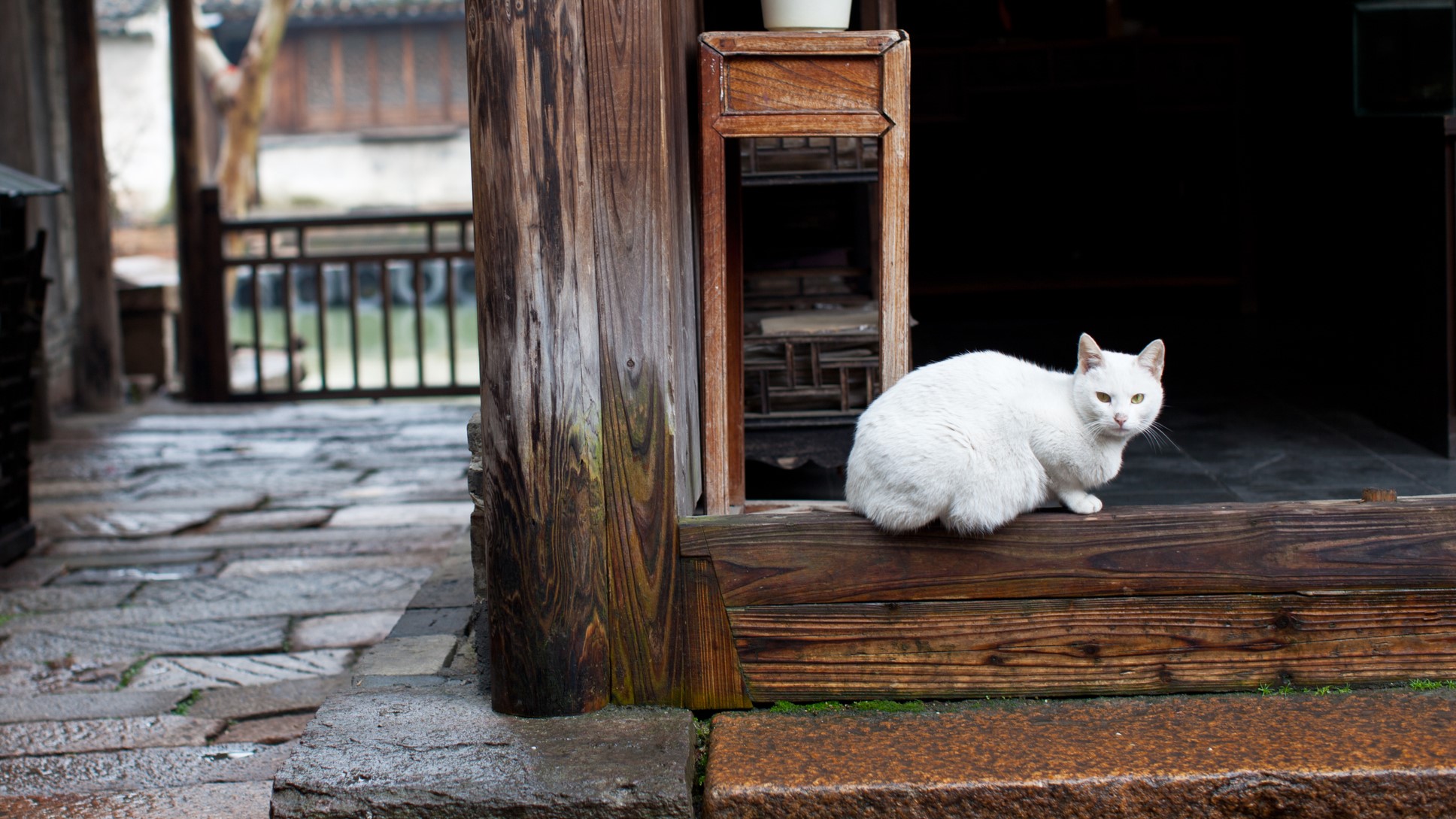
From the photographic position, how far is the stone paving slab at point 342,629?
3754 millimetres

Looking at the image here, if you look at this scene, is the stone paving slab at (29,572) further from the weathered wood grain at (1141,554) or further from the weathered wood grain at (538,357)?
the weathered wood grain at (1141,554)

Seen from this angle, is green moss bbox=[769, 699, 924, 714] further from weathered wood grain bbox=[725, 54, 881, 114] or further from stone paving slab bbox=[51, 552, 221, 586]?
stone paving slab bbox=[51, 552, 221, 586]

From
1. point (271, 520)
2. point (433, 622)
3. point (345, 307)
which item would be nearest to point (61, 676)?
point (433, 622)

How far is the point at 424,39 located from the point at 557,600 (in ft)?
64.4

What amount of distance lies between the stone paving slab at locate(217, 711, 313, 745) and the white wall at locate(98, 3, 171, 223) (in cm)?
1728

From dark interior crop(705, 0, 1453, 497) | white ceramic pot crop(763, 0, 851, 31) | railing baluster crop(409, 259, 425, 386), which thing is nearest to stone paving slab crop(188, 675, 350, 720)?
white ceramic pot crop(763, 0, 851, 31)

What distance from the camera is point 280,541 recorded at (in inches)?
195

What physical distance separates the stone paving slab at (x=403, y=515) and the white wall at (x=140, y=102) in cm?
1503

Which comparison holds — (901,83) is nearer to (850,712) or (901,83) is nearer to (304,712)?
(850,712)

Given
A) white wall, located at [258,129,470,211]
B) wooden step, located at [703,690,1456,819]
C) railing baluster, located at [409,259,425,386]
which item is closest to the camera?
wooden step, located at [703,690,1456,819]

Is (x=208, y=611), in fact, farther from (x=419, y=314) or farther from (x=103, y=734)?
(x=419, y=314)

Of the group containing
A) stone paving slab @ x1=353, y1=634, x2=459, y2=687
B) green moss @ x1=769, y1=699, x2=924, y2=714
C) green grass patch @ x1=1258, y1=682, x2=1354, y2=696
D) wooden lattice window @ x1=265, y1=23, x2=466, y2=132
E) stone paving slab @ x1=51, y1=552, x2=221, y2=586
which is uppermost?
wooden lattice window @ x1=265, y1=23, x2=466, y2=132

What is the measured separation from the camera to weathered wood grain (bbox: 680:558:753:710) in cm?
238

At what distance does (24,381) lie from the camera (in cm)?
460
